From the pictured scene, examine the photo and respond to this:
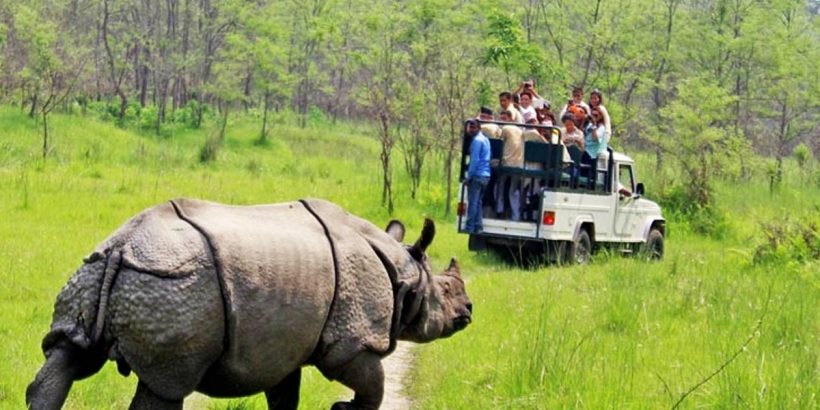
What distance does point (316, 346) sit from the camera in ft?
20.0

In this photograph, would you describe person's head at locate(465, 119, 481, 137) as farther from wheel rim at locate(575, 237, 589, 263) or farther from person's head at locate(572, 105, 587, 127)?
wheel rim at locate(575, 237, 589, 263)

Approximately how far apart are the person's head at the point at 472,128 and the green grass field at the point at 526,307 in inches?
68.8

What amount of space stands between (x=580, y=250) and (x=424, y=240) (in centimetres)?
1026

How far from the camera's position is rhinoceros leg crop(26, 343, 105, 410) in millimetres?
5211

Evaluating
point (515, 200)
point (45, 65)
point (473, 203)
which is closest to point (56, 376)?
point (473, 203)

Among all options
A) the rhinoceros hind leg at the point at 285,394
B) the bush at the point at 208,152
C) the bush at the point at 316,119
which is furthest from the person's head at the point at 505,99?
the bush at the point at 316,119

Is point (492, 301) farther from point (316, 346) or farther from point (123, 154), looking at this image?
point (123, 154)

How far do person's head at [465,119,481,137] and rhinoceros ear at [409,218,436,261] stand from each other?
916 cm

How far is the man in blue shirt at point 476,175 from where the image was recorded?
51.8ft

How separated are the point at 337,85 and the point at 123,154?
3132 centimetres

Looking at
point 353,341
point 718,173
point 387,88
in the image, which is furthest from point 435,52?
point 353,341

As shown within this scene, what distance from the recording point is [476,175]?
623 inches

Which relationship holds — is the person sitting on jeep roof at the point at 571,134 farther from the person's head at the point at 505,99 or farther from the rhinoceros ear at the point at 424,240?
the rhinoceros ear at the point at 424,240

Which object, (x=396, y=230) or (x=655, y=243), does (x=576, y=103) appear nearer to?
(x=655, y=243)
